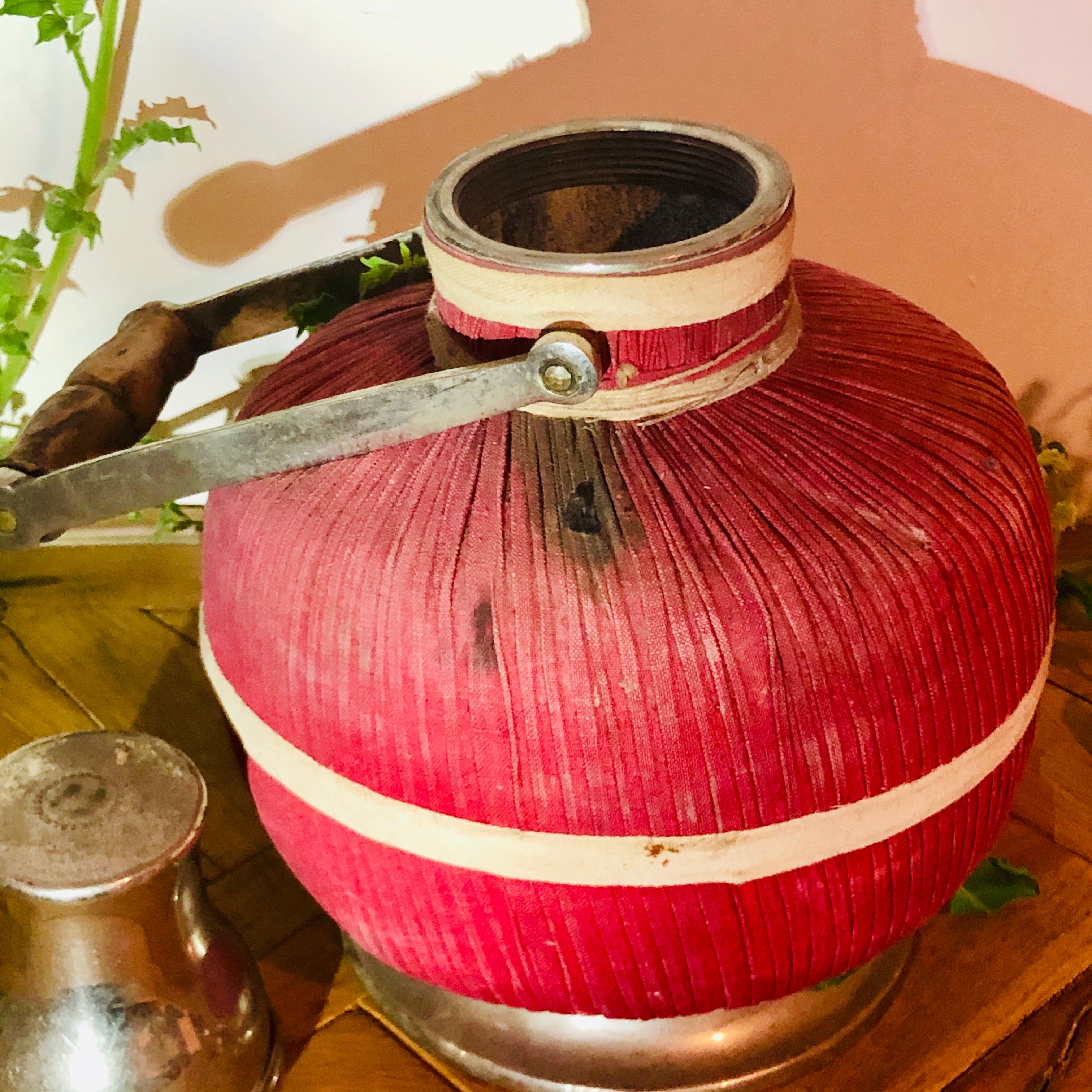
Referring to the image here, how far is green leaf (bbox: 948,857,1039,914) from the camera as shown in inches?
31.1

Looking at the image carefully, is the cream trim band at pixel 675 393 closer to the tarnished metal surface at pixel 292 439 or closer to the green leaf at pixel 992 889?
the tarnished metal surface at pixel 292 439

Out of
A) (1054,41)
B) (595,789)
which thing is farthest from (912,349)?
(1054,41)

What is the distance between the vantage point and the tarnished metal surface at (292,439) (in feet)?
1.64

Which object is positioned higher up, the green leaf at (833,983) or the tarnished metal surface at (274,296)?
the tarnished metal surface at (274,296)

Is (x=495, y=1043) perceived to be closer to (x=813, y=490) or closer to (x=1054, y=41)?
(x=813, y=490)

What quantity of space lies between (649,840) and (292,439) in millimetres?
235

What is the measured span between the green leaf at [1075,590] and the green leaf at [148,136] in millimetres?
764

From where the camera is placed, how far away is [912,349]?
1.99ft

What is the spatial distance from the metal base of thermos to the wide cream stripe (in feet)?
1.24

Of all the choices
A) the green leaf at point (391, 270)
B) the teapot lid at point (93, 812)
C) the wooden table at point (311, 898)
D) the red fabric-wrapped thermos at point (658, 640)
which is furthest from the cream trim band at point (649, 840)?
the green leaf at point (391, 270)

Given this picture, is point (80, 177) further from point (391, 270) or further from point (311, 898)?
point (311, 898)

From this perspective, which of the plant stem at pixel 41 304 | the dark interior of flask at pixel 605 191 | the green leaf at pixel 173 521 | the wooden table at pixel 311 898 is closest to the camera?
the dark interior of flask at pixel 605 191

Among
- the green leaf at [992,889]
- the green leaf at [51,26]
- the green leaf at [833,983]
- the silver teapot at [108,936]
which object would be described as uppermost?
the green leaf at [51,26]

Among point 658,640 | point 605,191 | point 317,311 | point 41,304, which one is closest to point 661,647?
point 658,640
